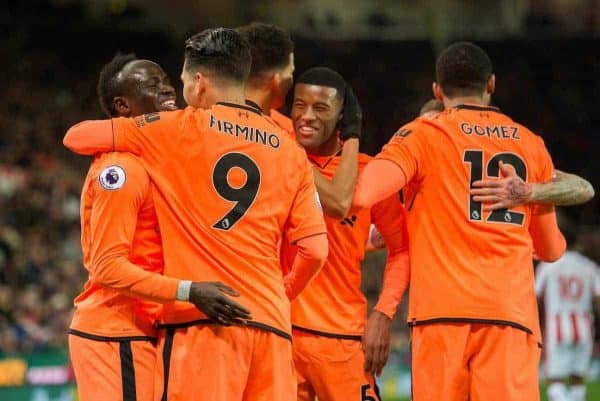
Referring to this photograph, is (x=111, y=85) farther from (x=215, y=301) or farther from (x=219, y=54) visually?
(x=215, y=301)

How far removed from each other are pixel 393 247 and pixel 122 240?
1904 millimetres

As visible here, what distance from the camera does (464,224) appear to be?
5.31 meters

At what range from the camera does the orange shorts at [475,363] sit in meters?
5.18

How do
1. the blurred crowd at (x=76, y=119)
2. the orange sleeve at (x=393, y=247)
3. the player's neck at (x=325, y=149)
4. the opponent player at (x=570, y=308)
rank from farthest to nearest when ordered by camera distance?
the blurred crowd at (x=76, y=119) < the opponent player at (x=570, y=308) < the player's neck at (x=325, y=149) < the orange sleeve at (x=393, y=247)

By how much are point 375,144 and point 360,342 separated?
1663cm

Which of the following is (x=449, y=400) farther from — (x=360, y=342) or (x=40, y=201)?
(x=40, y=201)

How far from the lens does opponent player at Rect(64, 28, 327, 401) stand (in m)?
4.46

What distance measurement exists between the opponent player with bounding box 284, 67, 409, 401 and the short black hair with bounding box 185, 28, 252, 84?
110cm

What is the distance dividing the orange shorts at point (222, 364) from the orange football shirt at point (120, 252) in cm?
22

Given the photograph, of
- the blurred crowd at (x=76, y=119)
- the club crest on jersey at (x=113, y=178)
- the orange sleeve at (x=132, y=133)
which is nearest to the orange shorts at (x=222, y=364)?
the club crest on jersey at (x=113, y=178)

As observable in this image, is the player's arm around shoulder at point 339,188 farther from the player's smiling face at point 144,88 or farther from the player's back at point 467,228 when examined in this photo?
the player's smiling face at point 144,88

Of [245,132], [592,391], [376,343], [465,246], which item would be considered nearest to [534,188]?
[465,246]

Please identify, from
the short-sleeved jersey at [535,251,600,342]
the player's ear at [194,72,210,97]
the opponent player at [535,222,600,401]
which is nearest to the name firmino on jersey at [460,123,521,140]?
the player's ear at [194,72,210,97]

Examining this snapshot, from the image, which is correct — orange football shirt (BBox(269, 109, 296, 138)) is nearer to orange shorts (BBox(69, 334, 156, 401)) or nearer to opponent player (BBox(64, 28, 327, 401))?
opponent player (BBox(64, 28, 327, 401))
